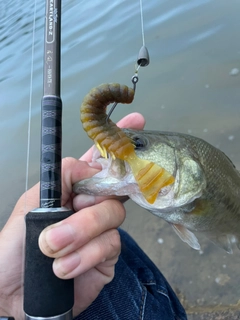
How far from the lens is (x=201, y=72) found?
475 centimetres

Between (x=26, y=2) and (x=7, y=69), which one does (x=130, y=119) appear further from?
(x=26, y=2)

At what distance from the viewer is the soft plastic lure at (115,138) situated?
1.33 metres

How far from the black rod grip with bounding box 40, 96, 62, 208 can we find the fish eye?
351 mm

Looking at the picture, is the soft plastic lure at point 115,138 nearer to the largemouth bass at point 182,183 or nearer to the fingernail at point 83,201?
the largemouth bass at point 182,183

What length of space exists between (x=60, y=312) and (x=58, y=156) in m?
0.58

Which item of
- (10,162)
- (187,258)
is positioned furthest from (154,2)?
(187,258)

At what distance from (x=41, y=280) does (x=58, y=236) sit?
183 millimetres

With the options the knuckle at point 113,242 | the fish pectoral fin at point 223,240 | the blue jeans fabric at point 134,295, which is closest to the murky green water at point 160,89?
the blue jeans fabric at point 134,295

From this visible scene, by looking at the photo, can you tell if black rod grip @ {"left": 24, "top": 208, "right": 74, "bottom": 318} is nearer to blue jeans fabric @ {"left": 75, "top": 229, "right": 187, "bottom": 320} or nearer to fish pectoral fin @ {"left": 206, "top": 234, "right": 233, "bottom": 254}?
blue jeans fabric @ {"left": 75, "top": 229, "right": 187, "bottom": 320}

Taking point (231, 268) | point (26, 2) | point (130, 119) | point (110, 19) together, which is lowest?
point (231, 268)

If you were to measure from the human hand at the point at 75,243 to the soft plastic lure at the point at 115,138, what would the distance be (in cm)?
18

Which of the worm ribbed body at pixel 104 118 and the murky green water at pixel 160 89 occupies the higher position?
the murky green water at pixel 160 89

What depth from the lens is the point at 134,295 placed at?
2.03 meters

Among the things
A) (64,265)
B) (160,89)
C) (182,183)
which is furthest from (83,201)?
(160,89)
